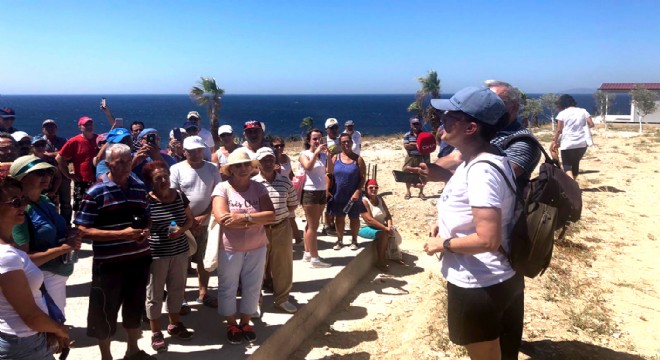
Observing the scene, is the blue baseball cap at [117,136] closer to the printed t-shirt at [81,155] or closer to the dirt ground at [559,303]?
the printed t-shirt at [81,155]

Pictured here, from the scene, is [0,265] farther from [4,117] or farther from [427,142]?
[4,117]

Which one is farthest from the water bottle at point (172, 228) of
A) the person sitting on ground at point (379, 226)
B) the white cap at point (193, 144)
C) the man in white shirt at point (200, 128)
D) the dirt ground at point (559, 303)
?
the man in white shirt at point (200, 128)

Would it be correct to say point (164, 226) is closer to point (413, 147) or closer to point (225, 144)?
point (225, 144)

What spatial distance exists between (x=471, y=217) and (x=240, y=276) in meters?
2.36

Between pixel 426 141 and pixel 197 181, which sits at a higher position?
pixel 426 141

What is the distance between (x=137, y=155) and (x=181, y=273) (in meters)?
1.41

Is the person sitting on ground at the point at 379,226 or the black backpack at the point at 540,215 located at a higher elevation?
the black backpack at the point at 540,215

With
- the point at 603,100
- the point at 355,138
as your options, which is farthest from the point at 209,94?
the point at 603,100

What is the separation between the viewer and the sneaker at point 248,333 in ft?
12.9

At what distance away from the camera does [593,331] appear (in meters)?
4.55

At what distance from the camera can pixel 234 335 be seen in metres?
3.91

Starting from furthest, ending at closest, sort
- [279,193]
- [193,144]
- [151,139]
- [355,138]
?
1. [355,138]
2. [151,139]
3. [279,193]
4. [193,144]

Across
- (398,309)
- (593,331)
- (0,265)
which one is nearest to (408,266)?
(398,309)

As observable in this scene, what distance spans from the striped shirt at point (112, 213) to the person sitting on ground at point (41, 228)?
0.58 ft
